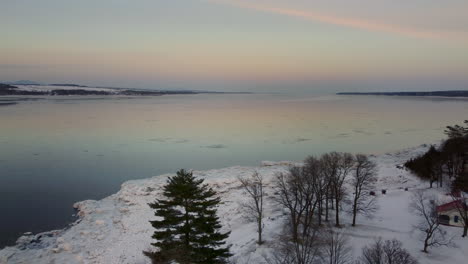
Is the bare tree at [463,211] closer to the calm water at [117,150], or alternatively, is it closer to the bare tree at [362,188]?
the bare tree at [362,188]

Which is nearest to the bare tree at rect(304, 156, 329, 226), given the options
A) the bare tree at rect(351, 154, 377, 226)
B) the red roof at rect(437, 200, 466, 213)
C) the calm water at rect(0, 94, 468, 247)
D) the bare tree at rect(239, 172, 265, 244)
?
the bare tree at rect(351, 154, 377, 226)

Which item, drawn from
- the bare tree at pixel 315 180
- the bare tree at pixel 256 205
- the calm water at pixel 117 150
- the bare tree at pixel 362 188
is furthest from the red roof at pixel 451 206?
the calm water at pixel 117 150

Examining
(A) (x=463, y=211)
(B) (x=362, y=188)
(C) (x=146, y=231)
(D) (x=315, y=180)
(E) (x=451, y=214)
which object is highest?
(D) (x=315, y=180)

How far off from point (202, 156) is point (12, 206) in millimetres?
23096

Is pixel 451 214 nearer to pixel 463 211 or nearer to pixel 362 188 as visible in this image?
pixel 463 211

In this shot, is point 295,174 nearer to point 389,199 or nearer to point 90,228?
point 389,199

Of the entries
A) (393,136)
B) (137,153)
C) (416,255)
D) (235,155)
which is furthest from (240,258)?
(393,136)

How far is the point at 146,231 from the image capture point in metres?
23.5

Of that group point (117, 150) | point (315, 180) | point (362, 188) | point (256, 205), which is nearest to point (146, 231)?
point (256, 205)

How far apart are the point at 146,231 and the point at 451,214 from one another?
20598 millimetres

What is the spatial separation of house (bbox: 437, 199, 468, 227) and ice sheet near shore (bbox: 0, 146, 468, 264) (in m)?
0.61

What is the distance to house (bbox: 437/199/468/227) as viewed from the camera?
21.8m

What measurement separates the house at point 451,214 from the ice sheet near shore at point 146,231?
2.01 feet

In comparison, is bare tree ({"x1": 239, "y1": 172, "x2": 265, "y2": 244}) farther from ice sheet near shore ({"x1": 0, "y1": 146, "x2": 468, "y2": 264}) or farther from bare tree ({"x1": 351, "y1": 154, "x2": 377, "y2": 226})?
bare tree ({"x1": 351, "y1": 154, "x2": 377, "y2": 226})
